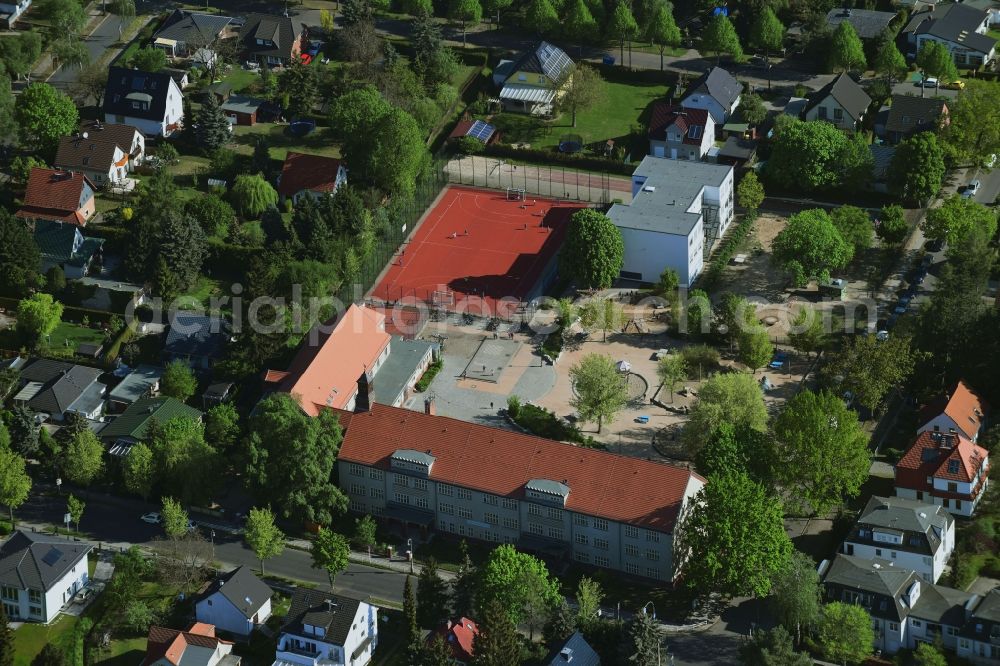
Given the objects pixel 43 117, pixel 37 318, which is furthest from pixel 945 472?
pixel 43 117

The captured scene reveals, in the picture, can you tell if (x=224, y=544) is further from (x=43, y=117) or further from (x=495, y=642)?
(x=43, y=117)

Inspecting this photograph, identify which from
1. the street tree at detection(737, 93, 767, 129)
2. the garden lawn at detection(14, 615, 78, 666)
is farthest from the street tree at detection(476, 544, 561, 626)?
the street tree at detection(737, 93, 767, 129)

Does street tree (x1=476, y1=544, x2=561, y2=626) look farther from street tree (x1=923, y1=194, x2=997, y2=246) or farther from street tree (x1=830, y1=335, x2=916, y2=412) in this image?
street tree (x1=923, y1=194, x2=997, y2=246)

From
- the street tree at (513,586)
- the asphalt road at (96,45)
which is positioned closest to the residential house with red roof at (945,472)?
the street tree at (513,586)

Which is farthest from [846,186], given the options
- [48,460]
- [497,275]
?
[48,460]

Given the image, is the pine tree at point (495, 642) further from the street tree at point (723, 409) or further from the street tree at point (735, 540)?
the street tree at point (723, 409)

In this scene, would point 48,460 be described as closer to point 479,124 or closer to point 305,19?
point 479,124
